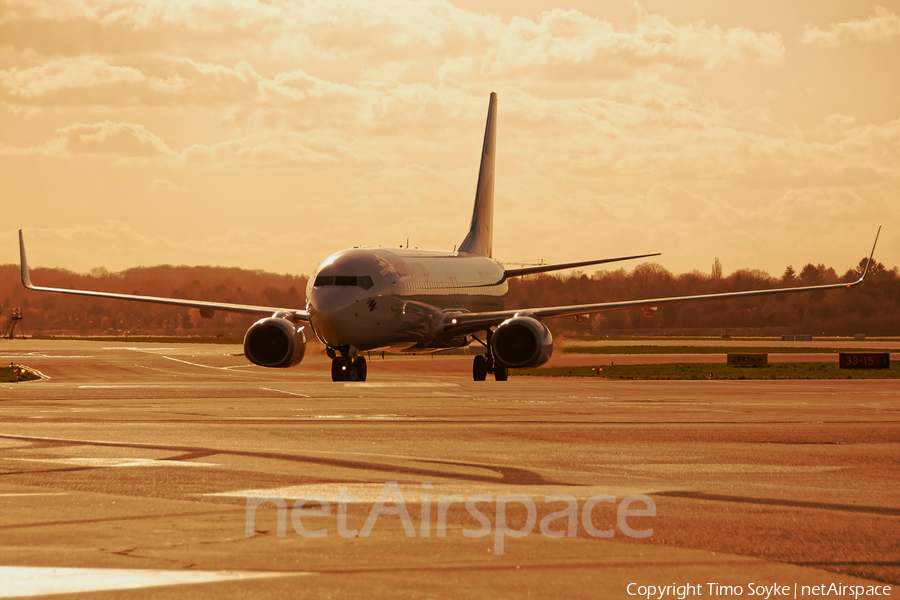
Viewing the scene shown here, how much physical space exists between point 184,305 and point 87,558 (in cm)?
3428

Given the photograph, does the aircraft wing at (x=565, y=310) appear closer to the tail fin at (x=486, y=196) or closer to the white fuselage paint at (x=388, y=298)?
the white fuselage paint at (x=388, y=298)

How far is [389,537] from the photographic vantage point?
8.47 metres

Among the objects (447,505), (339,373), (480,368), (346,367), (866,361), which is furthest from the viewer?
(866,361)

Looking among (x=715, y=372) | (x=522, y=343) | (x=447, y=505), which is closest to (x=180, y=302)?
(x=522, y=343)

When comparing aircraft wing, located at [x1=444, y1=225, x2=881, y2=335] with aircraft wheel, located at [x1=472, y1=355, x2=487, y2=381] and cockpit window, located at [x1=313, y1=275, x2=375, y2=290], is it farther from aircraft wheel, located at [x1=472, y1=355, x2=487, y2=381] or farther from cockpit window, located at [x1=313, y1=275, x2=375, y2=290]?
cockpit window, located at [x1=313, y1=275, x2=375, y2=290]

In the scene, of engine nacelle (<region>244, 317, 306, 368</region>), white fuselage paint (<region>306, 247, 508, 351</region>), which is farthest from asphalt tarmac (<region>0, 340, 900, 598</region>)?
engine nacelle (<region>244, 317, 306, 368</region>)

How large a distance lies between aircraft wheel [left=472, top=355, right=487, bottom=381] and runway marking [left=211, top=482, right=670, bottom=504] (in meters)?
28.8

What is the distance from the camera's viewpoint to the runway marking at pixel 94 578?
6656 mm

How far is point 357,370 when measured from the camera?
37.4 m

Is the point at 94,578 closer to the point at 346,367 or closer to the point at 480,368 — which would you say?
the point at 346,367

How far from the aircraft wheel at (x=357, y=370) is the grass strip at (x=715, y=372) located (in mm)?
12856

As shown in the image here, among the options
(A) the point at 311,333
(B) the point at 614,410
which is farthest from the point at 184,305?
(B) the point at 614,410

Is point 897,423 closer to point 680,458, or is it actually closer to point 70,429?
point 680,458

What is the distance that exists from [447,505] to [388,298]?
82.9 feet
